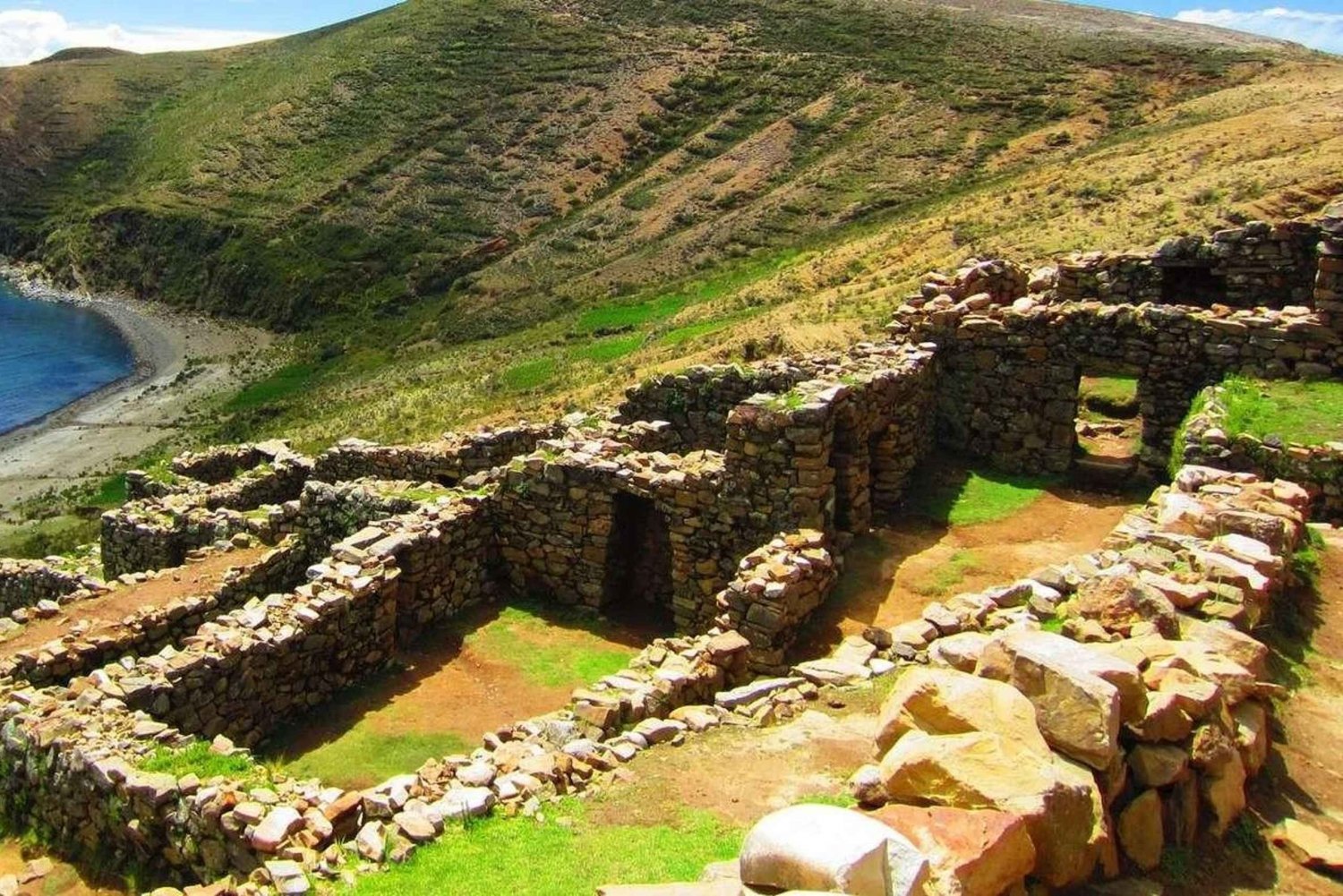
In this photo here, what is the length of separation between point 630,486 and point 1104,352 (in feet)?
26.9

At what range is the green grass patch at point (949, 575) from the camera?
1346 cm

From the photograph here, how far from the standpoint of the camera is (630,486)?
46.9 ft

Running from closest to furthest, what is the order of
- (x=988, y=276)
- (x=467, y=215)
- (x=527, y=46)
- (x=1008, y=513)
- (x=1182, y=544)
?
(x=1182, y=544), (x=1008, y=513), (x=988, y=276), (x=467, y=215), (x=527, y=46)

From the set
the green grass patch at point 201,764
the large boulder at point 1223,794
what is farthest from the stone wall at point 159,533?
the large boulder at point 1223,794

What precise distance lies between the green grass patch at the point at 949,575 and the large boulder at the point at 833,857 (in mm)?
8862

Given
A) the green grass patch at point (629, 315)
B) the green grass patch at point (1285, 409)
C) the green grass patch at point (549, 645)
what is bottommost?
the green grass patch at point (629, 315)

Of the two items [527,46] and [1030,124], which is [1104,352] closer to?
[1030,124]

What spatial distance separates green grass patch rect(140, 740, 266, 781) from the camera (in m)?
9.48

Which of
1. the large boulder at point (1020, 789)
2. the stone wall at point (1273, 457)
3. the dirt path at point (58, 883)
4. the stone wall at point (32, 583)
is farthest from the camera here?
the stone wall at point (32, 583)

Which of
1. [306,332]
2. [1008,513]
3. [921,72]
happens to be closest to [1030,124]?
[921,72]

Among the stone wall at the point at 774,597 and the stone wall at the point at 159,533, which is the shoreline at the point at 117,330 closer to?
the stone wall at the point at 159,533

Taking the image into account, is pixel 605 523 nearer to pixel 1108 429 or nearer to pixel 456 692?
pixel 456 692

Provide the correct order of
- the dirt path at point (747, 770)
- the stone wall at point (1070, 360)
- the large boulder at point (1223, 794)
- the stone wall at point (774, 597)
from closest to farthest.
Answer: the large boulder at point (1223, 794) → the dirt path at point (747, 770) → the stone wall at point (774, 597) → the stone wall at point (1070, 360)

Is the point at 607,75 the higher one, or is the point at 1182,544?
the point at 607,75
